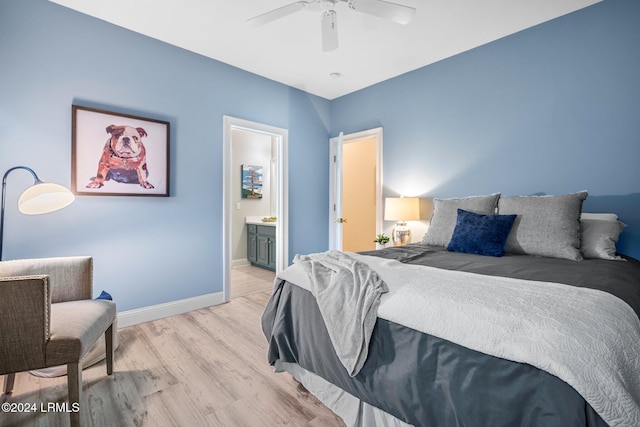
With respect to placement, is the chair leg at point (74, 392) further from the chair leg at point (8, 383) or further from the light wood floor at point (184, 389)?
the chair leg at point (8, 383)

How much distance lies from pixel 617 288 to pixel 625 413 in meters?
0.75

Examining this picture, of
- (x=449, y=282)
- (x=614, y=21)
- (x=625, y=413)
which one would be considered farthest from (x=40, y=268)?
(x=614, y=21)

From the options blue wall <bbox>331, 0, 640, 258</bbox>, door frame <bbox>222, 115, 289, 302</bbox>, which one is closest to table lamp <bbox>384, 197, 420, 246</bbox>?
blue wall <bbox>331, 0, 640, 258</bbox>

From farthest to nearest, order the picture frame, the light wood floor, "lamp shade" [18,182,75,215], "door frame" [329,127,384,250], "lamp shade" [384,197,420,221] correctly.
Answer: the picture frame
"door frame" [329,127,384,250]
"lamp shade" [384,197,420,221]
"lamp shade" [18,182,75,215]
the light wood floor

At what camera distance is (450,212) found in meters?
2.64

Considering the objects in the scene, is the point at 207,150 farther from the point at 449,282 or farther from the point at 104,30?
the point at 449,282

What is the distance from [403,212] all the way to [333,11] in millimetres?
2051

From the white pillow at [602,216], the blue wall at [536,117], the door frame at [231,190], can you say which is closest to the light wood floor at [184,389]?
the door frame at [231,190]

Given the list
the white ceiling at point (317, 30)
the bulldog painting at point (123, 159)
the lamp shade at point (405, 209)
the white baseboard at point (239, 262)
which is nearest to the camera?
the white ceiling at point (317, 30)

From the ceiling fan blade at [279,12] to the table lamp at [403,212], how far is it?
2.10 m

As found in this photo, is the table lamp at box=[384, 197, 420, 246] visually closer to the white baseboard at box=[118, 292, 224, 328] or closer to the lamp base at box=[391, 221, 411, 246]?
the lamp base at box=[391, 221, 411, 246]

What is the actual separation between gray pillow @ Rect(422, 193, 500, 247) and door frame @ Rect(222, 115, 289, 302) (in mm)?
1934

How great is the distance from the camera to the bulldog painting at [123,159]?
105 inches

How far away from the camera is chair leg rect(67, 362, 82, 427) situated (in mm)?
1356
